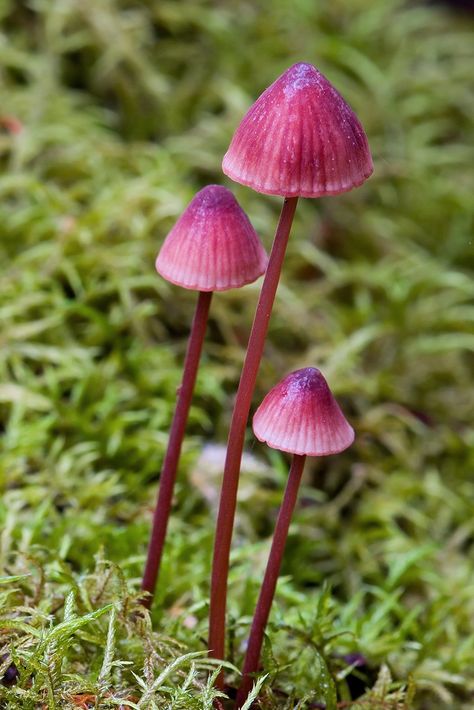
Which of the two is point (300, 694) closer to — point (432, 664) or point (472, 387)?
point (432, 664)

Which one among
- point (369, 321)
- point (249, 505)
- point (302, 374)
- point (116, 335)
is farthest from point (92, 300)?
point (302, 374)

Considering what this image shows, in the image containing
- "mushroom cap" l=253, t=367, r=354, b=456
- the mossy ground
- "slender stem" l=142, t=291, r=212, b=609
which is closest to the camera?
"mushroom cap" l=253, t=367, r=354, b=456

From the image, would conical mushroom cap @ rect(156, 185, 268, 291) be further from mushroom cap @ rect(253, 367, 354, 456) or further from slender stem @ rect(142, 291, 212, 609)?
mushroom cap @ rect(253, 367, 354, 456)

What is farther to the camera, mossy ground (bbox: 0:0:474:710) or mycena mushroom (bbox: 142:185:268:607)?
mossy ground (bbox: 0:0:474:710)

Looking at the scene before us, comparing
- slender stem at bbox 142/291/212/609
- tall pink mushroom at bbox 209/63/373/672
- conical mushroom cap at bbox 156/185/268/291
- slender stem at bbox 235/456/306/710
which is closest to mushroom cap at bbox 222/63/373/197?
tall pink mushroom at bbox 209/63/373/672

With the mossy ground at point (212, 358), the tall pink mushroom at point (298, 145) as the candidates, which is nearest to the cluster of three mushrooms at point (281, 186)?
the tall pink mushroom at point (298, 145)

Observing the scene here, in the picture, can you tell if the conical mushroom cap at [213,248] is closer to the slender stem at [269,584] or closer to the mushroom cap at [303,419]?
the mushroom cap at [303,419]
